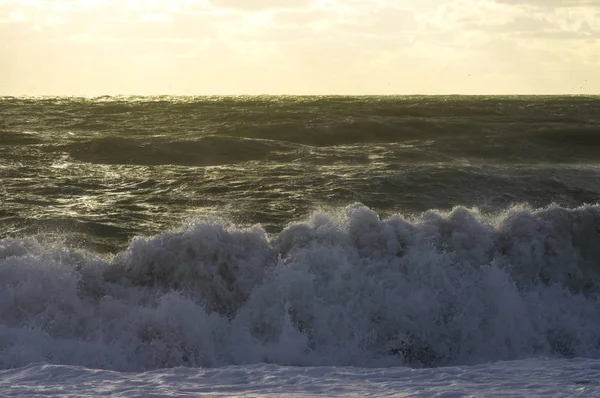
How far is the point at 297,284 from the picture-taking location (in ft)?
39.4

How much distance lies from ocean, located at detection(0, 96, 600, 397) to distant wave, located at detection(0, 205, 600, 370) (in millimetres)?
28

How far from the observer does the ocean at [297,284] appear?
9617mm

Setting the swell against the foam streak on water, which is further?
the swell

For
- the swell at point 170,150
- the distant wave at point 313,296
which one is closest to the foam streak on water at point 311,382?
the distant wave at point 313,296

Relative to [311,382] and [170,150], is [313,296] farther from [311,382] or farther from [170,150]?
[170,150]

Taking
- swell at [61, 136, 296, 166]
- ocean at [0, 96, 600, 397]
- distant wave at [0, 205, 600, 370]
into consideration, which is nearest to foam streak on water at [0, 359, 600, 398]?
ocean at [0, 96, 600, 397]

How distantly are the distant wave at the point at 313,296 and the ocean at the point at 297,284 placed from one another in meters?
0.03

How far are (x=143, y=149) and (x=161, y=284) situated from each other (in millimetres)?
11088

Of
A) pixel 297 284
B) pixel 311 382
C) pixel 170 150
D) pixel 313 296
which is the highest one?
pixel 170 150

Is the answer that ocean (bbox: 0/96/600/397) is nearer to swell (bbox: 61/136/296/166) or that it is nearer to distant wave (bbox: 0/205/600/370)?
distant wave (bbox: 0/205/600/370)

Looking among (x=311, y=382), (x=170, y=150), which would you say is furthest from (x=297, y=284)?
(x=170, y=150)

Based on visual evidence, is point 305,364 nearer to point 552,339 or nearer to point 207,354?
point 207,354

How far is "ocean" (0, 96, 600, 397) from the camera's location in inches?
379

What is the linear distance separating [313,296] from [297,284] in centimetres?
32
